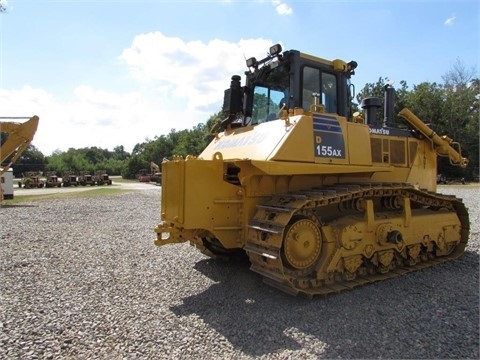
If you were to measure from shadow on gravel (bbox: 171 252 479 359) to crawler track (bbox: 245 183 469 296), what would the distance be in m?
0.29

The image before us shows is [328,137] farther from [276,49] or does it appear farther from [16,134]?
[16,134]

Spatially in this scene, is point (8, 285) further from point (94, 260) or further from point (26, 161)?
point (26, 161)

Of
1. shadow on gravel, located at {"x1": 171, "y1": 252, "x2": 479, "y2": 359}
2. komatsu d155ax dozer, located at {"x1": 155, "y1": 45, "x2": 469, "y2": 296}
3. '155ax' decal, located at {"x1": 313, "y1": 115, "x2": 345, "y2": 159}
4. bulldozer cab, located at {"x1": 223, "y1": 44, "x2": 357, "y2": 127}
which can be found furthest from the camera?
bulldozer cab, located at {"x1": 223, "y1": 44, "x2": 357, "y2": 127}

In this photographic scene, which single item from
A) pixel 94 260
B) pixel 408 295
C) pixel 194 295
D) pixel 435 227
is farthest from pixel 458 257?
pixel 94 260

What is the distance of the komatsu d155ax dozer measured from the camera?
17.2ft

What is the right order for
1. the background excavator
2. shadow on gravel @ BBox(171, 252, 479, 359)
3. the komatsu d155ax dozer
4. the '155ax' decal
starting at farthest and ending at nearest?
1. the background excavator
2. the '155ax' decal
3. the komatsu d155ax dozer
4. shadow on gravel @ BBox(171, 252, 479, 359)

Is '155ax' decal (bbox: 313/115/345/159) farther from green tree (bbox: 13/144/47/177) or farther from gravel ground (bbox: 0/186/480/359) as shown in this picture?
green tree (bbox: 13/144/47/177)

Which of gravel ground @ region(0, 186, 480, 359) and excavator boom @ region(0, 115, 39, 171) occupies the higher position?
excavator boom @ region(0, 115, 39, 171)

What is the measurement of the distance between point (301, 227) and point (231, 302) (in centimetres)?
139

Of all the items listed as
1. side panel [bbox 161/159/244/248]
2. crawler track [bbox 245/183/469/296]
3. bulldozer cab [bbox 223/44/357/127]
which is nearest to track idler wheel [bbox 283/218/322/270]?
crawler track [bbox 245/183/469/296]

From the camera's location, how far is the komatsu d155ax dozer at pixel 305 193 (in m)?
5.24

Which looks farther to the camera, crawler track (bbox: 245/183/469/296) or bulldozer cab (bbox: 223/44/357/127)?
bulldozer cab (bbox: 223/44/357/127)

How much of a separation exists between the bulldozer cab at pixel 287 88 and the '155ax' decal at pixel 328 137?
0.76 feet

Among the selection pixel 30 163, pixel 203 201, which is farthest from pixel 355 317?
pixel 30 163
